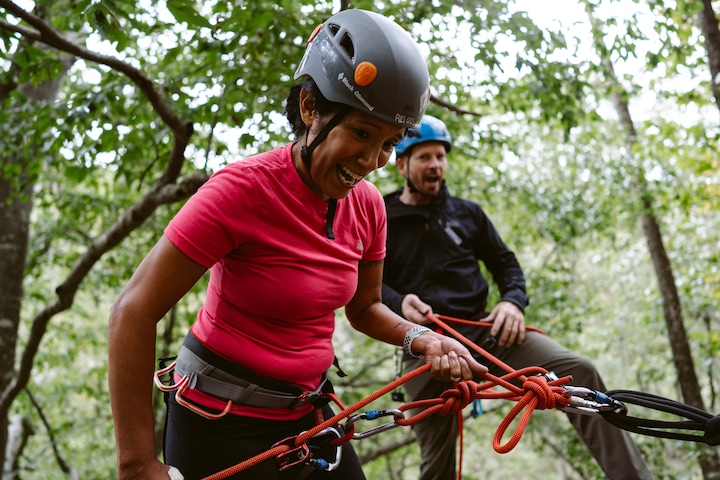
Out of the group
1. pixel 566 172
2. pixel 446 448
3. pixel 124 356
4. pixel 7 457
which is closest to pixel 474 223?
pixel 446 448

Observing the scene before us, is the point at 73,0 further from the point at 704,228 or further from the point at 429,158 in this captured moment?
the point at 704,228

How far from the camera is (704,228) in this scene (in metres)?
10.6

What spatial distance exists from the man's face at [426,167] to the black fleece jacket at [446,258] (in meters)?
0.09

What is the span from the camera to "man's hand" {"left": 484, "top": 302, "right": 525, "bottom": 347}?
3.07 metres

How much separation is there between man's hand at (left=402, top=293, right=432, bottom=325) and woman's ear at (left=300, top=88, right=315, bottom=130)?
138cm

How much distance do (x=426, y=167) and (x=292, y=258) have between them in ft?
5.98

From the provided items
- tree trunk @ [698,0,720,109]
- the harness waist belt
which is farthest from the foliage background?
the harness waist belt

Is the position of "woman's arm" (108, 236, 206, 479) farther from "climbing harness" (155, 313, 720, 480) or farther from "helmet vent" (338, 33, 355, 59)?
"helmet vent" (338, 33, 355, 59)

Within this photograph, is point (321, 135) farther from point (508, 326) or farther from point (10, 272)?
point (10, 272)

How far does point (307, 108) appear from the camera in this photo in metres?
1.85

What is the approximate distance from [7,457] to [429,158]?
19.2 ft

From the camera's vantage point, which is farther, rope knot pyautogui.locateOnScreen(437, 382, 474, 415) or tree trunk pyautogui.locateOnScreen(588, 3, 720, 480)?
tree trunk pyautogui.locateOnScreen(588, 3, 720, 480)

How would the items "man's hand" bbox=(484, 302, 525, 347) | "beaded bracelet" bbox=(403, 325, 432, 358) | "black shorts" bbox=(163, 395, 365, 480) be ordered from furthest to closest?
"man's hand" bbox=(484, 302, 525, 347) → "beaded bracelet" bbox=(403, 325, 432, 358) → "black shorts" bbox=(163, 395, 365, 480)

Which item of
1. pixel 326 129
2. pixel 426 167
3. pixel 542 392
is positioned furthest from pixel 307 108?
pixel 426 167
